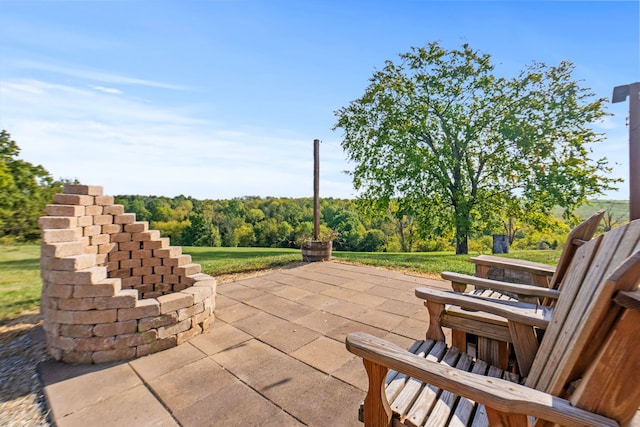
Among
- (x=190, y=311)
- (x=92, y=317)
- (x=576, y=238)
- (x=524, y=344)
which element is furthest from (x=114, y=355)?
(x=576, y=238)

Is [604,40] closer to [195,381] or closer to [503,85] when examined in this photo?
[503,85]

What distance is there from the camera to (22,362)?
2744mm

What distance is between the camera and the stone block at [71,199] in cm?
344

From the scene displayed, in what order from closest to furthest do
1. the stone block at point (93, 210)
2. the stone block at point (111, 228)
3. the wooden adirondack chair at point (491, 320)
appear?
the wooden adirondack chair at point (491, 320)
the stone block at point (93, 210)
the stone block at point (111, 228)

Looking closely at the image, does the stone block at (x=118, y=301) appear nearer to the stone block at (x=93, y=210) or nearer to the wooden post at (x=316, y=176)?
the stone block at (x=93, y=210)

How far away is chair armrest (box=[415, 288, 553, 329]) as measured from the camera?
1595 mm

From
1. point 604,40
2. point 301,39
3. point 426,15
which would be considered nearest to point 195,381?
point 301,39

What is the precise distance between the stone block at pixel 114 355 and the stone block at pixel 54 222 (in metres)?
1.49

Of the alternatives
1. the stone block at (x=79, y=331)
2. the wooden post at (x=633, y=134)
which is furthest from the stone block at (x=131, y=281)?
the wooden post at (x=633, y=134)

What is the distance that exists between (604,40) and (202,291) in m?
8.53

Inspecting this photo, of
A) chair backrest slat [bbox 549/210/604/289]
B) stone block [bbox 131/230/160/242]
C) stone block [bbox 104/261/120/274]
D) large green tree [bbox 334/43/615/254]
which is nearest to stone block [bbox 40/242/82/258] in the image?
stone block [bbox 104/261/120/274]

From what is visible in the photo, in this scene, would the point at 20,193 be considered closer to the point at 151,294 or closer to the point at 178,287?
the point at 151,294

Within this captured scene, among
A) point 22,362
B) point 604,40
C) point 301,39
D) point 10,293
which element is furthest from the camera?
point 301,39

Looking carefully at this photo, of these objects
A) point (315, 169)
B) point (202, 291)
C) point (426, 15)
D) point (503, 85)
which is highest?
point (503, 85)
